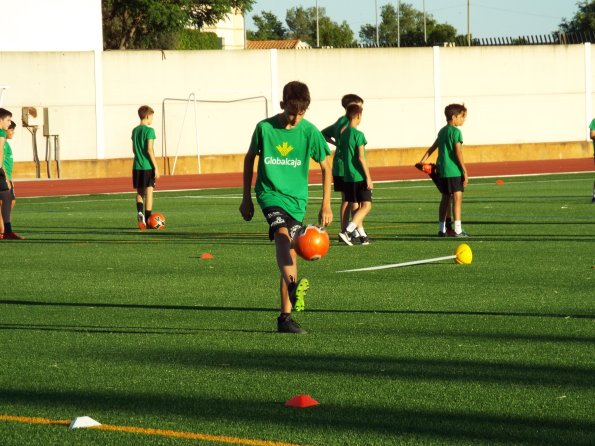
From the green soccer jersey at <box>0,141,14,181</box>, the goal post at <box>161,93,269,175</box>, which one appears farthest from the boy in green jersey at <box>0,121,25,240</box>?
the goal post at <box>161,93,269,175</box>

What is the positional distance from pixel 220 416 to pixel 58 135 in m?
37.1

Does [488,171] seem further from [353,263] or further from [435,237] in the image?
[353,263]

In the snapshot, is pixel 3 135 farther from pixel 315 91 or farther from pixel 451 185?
pixel 315 91

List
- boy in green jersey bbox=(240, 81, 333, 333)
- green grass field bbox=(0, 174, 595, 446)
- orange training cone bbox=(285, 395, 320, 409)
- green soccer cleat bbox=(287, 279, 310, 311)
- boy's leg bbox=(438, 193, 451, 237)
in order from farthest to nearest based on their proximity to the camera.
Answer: boy's leg bbox=(438, 193, 451, 237) → boy in green jersey bbox=(240, 81, 333, 333) → green soccer cleat bbox=(287, 279, 310, 311) → orange training cone bbox=(285, 395, 320, 409) → green grass field bbox=(0, 174, 595, 446)

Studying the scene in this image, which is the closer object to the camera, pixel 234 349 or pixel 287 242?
pixel 234 349

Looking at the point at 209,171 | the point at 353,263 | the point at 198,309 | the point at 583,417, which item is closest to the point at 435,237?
the point at 353,263

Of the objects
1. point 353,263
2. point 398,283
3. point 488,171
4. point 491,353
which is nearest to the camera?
point 491,353

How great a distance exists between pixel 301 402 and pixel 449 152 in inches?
452

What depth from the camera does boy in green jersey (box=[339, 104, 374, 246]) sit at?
16.9 metres

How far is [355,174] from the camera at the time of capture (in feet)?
57.0

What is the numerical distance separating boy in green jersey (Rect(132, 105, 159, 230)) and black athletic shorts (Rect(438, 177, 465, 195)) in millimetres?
5105

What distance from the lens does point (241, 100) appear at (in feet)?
148

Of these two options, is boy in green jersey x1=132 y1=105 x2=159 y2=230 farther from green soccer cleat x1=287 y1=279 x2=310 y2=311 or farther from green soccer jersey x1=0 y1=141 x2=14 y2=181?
green soccer cleat x1=287 y1=279 x2=310 y2=311

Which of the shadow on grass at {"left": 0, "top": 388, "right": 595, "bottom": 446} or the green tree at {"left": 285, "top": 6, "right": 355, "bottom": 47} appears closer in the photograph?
the shadow on grass at {"left": 0, "top": 388, "right": 595, "bottom": 446}
